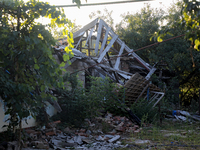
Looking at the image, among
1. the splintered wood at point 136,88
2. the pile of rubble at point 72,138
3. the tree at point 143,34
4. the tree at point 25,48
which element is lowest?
the pile of rubble at point 72,138

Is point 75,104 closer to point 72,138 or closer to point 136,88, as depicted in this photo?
point 72,138

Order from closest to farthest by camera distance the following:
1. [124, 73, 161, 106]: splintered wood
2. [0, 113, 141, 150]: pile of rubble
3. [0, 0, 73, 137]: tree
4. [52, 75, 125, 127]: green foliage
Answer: [0, 0, 73, 137]: tree, [0, 113, 141, 150]: pile of rubble, [52, 75, 125, 127]: green foliage, [124, 73, 161, 106]: splintered wood

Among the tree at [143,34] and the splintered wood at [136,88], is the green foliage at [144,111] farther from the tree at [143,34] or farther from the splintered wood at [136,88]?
the tree at [143,34]

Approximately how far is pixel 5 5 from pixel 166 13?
21092mm

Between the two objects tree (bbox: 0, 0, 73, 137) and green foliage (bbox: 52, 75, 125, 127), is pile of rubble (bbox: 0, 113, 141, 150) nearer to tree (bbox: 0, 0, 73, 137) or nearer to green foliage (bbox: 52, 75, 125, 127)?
green foliage (bbox: 52, 75, 125, 127)

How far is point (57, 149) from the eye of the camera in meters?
5.13

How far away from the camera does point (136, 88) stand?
35.1 ft

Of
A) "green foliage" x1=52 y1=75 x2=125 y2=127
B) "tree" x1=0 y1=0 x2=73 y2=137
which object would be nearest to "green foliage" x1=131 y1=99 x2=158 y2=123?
"green foliage" x1=52 y1=75 x2=125 y2=127

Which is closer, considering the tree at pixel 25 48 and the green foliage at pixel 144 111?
the tree at pixel 25 48

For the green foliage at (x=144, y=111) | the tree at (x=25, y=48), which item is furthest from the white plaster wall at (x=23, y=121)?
the green foliage at (x=144, y=111)

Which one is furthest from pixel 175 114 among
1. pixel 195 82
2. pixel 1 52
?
pixel 1 52

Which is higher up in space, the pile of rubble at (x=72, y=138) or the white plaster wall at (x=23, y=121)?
the white plaster wall at (x=23, y=121)

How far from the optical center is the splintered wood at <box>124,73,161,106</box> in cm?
1027

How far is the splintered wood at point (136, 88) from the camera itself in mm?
10266
